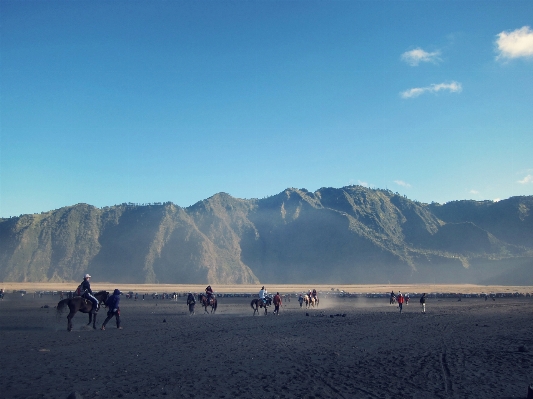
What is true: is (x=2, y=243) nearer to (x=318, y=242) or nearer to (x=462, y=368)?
(x=318, y=242)

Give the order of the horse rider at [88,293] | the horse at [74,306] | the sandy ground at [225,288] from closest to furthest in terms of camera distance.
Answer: the horse at [74,306] → the horse rider at [88,293] → the sandy ground at [225,288]

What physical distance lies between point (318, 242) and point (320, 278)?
578 inches

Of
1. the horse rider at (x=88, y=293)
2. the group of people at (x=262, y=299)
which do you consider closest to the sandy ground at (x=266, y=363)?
the horse rider at (x=88, y=293)

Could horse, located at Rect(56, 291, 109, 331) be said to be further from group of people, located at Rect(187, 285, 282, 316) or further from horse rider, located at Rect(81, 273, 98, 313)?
group of people, located at Rect(187, 285, 282, 316)

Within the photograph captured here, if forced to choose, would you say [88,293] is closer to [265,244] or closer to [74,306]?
[74,306]

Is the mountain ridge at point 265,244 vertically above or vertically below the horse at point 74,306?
above

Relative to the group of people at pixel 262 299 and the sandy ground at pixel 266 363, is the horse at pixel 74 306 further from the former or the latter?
the group of people at pixel 262 299

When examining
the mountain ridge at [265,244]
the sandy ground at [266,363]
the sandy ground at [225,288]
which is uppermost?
the mountain ridge at [265,244]

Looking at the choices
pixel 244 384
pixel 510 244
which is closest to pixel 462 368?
pixel 244 384

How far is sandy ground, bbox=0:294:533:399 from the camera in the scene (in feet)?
31.3

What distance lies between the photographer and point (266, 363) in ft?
41.2

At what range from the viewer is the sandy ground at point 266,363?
9.53 m

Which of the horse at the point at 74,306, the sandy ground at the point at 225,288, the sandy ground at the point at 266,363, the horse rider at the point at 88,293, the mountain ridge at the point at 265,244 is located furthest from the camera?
the mountain ridge at the point at 265,244

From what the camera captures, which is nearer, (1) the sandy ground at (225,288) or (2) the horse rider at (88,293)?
(2) the horse rider at (88,293)
